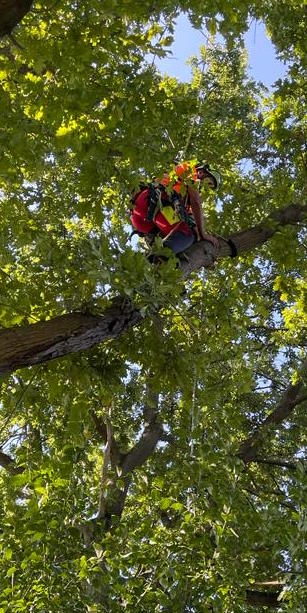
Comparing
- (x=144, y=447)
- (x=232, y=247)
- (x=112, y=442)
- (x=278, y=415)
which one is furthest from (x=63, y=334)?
(x=278, y=415)

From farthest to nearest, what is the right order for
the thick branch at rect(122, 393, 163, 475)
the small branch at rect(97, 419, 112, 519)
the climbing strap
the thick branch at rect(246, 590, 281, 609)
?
the thick branch at rect(122, 393, 163, 475) → the climbing strap → the thick branch at rect(246, 590, 281, 609) → the small branch at rect(97, 419, 112, 519)

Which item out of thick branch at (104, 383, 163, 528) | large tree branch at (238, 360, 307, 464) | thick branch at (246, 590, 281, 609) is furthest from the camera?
large tree branch at (238, 360, 307, 464)

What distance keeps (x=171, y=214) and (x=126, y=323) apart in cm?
116

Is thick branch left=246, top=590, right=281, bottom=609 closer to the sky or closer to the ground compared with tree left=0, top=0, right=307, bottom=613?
closer to the ground

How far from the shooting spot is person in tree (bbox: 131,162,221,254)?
15.8 feet

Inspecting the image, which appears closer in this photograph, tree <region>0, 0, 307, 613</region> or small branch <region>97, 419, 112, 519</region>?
tree <region>0, 0, 307, 613</region>

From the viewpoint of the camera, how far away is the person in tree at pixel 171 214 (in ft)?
15.8

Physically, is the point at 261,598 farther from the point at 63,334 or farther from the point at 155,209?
the point at 155,209

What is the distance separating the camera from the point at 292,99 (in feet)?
22.6

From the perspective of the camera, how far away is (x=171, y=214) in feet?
15.9

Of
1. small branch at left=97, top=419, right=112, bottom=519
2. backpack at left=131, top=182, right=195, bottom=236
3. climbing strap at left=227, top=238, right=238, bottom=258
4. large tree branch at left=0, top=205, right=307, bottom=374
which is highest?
climbing strap at left=227, top=238, right=238, bottom=258

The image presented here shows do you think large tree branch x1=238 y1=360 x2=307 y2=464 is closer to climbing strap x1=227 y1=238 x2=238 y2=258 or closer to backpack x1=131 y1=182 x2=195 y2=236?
climbing strap x1=227 y1=238 x2=238 y2=258

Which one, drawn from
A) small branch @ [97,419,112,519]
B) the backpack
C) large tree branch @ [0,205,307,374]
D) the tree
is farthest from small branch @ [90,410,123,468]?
large tree branch @ [0,205,307,374]

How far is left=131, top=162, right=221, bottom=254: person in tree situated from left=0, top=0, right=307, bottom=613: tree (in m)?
0.15
